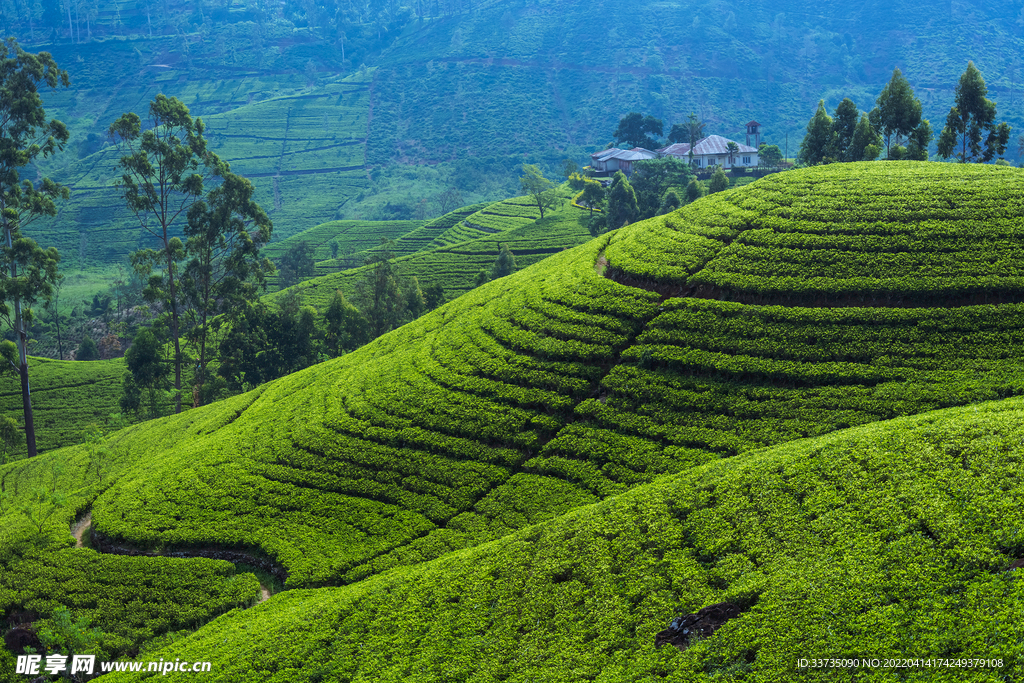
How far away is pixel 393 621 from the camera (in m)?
19.1

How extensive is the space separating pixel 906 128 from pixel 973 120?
13.6 ft

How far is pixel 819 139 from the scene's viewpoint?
191ft

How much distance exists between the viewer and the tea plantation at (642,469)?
→ 49.9ft

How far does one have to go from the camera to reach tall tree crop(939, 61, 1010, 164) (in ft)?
156

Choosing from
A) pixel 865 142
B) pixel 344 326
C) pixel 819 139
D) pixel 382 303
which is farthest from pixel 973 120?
pixel 344 326

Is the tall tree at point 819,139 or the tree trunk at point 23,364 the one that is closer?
the tree trunk at point 23,364

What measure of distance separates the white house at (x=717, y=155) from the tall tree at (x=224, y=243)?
59.8 meters

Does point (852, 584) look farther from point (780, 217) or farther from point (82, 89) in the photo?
point (82, 89)

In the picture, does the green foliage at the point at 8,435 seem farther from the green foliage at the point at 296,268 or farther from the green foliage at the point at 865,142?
the green foliage at the point at 865,142

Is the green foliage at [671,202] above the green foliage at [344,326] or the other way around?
above

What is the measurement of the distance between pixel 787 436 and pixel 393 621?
1393 centimetres

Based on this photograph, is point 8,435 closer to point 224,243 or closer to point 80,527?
point 224,243

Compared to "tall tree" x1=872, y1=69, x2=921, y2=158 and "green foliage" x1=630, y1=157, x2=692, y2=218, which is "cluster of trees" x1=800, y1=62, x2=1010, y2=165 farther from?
"green foliage" x1=630, y1=157, x2=692, y2=218

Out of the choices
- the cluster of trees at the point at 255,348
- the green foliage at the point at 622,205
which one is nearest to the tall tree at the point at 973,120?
the green foliage at the point at 622,205
